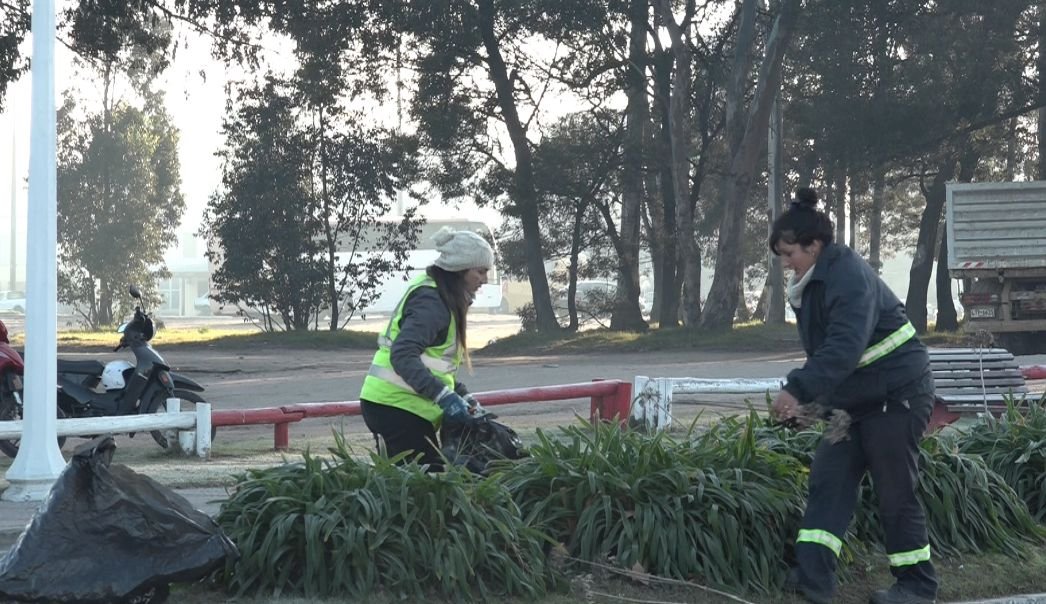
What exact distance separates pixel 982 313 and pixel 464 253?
19076 mm

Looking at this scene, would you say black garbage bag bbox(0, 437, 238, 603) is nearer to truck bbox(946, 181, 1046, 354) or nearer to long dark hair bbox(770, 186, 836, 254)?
long dark hair bbox(770, 186, 836, 254)

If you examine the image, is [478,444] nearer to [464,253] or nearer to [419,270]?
[464,253]

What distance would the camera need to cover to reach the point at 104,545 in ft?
17.7

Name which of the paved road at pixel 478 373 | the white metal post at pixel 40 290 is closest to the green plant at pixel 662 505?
the white metal post at pixel 40 290

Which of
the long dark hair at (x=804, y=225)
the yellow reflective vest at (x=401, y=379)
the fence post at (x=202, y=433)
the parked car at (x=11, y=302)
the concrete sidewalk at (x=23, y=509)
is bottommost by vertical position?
the concrete sidewalk at (x=23, y=509)

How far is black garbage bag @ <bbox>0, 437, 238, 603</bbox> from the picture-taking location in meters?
5.27

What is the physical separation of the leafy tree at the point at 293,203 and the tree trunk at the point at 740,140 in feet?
29.9

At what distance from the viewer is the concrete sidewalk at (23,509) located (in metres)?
6.93

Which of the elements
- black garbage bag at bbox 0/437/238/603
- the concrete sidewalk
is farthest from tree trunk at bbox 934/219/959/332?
black garbage bag at bbox 0/437/238/603

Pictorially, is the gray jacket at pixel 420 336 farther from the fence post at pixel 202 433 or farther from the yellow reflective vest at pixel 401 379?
the fence post at pixel 202 433

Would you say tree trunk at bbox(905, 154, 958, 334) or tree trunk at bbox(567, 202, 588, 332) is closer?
tree trunk at bbox(905, 154, 958, 334)

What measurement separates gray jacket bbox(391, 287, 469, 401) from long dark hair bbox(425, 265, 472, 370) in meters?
0.03

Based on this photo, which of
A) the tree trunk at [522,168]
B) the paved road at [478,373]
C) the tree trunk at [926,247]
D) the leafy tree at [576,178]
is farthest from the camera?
the tree trunk at [926,247]

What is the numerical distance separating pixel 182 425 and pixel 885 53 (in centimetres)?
2333
